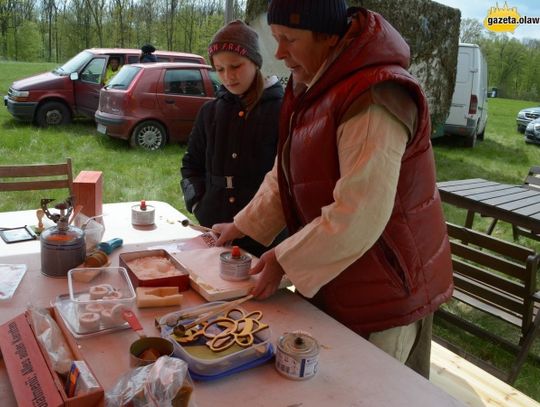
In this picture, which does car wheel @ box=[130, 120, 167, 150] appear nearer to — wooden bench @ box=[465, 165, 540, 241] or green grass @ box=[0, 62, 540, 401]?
green grass @ box=[0, 62, 540, 401]

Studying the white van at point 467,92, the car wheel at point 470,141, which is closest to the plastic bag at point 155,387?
the white van at point 467,92

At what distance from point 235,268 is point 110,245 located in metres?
0.57

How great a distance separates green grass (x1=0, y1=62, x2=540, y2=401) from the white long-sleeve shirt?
216 centimetres

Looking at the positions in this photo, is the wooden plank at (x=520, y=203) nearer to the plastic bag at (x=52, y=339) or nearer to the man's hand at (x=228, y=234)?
the man's hand at (x=228, y=234)

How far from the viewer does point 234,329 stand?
1242 millimetres

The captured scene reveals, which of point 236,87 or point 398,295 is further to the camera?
point 236,87

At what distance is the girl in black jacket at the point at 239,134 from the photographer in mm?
2137

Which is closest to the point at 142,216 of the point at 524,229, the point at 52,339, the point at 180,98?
the point at 52,339

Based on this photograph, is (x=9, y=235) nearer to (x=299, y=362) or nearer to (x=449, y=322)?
(x=299, y=362)

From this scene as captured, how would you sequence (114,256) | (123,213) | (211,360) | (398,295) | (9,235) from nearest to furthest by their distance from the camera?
(211,360)
(398,295)
(114,256)
(9,235)
(123,213)

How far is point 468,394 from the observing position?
7.17 feet

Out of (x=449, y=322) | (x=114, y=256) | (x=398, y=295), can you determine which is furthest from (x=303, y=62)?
(x=449, y=322)

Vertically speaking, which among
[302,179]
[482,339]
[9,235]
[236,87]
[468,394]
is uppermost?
[236,87]

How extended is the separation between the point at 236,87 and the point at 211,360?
1.32 metres
